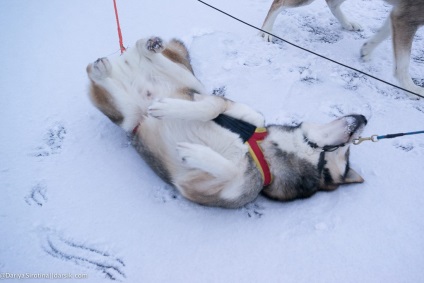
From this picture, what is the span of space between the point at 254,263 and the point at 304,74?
2097 millimetres

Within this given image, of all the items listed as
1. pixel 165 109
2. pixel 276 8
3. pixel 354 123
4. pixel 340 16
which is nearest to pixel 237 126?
pixel 165 109

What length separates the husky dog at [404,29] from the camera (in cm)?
259

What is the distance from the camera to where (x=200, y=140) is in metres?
2.04

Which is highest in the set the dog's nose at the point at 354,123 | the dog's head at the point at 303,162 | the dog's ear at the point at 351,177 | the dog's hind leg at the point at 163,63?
the dog's hind leg at the point at 163,63

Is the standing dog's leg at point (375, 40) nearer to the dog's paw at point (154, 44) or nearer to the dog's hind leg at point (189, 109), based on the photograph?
the dog's hind leg at point (189, 109)

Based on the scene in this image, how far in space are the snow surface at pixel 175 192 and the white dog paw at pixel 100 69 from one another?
1.59 ft

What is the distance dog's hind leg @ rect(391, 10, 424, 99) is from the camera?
2.66 metres

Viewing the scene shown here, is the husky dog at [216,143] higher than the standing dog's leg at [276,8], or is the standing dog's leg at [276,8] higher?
the standing dog's leg at [276,8]

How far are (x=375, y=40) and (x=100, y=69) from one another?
299 centimetres

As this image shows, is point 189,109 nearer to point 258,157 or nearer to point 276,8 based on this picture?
point 258,157

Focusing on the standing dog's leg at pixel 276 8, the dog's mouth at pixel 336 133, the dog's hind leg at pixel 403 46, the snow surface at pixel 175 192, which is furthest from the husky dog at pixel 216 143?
the standing dog's leg at pixel 276 8

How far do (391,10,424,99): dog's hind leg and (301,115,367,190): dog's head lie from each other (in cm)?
138

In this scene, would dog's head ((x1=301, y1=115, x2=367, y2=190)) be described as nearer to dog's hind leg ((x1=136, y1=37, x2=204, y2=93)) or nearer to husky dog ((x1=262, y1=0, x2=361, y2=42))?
dog's hind leg ((x1=136, y1=37, x2=204, y2=93))

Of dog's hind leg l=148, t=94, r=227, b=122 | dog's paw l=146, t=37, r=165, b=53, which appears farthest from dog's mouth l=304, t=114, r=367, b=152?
dog's paw l=146, t=37, r=165, b=53
